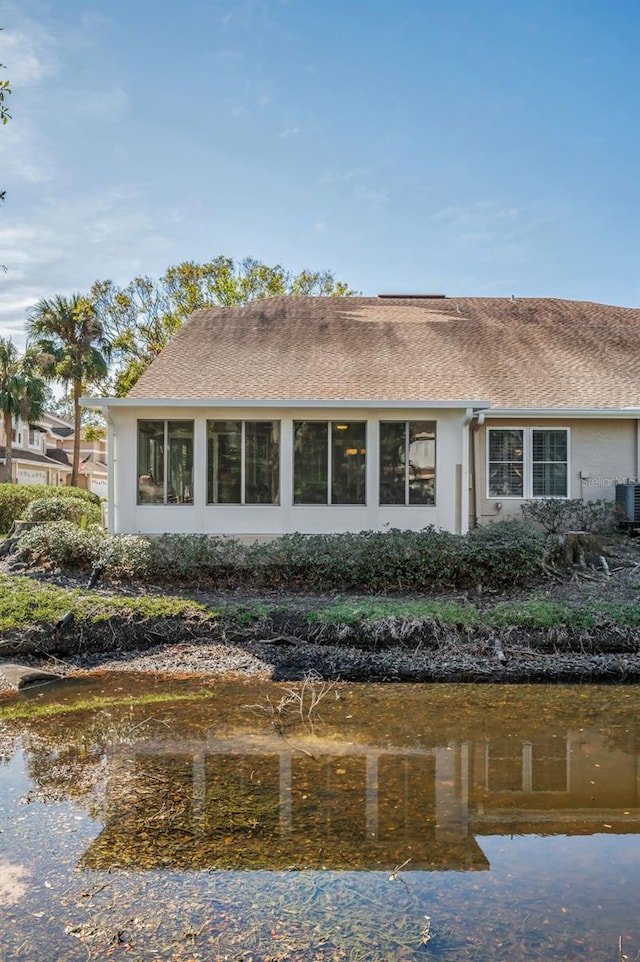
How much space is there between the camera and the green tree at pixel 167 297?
27703mm

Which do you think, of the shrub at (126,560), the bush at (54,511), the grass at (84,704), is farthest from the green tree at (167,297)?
the grass at (84,704)

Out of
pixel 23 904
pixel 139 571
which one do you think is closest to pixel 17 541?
pixel 139 571

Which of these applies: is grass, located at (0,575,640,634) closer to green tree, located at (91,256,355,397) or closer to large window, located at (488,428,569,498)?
large window, located at (488,428,569,498)

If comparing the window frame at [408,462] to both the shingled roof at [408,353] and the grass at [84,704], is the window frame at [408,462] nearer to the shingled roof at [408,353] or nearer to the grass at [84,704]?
the shingled roof at [408,353]

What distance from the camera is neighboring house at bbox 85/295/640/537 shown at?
1297cm

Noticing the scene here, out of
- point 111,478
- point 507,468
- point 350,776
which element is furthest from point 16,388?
point 350,776

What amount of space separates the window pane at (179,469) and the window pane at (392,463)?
3.47m

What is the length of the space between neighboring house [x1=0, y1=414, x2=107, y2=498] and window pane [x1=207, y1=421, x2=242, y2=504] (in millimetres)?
23344

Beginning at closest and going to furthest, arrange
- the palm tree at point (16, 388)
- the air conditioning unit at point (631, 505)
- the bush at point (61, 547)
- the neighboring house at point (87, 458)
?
the bush at point (61, 547)
the air conditioning unit at point (631, 505)
the palm tree at point (16, 388)
the neighboring house at point (87, 458)

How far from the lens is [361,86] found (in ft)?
46.0

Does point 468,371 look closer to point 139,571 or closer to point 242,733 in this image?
point 139,571

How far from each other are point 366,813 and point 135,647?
494cm

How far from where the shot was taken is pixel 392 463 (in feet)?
43.0

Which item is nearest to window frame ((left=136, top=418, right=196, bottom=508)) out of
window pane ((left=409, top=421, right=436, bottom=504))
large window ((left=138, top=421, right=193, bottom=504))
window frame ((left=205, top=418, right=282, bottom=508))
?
large window ((left=138, top=421, right=193, bottom=504))
